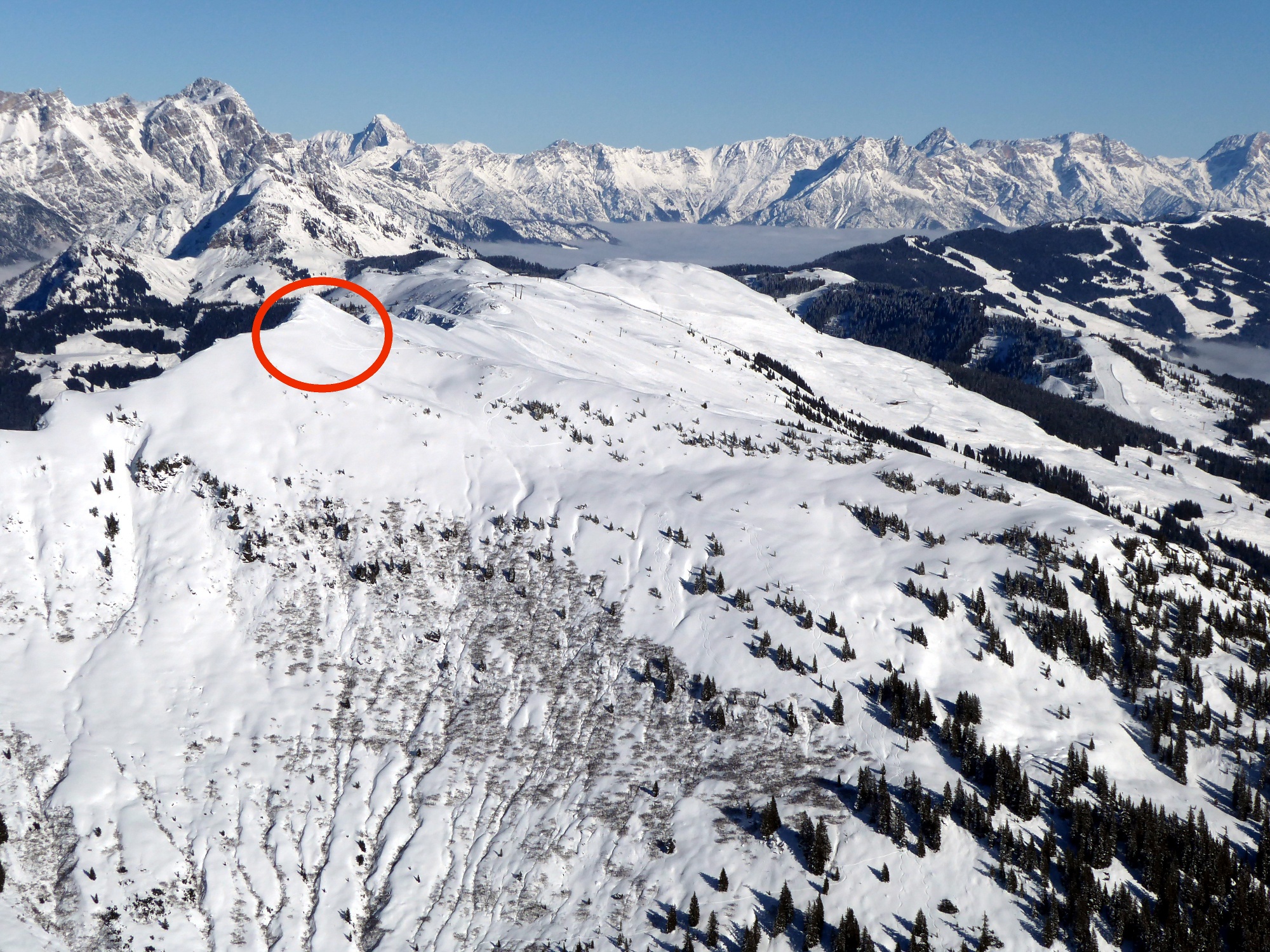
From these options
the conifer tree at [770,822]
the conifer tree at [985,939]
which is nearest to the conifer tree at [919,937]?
the conifer tree at [985,939]

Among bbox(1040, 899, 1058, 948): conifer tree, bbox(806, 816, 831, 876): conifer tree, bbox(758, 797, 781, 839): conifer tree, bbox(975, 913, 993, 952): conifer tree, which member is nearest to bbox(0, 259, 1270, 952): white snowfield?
bbox(1040, 899, 1058, 948): conifer tree

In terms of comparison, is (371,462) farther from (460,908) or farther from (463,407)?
(460,908)

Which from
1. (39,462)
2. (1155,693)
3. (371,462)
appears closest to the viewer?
(1155,693)

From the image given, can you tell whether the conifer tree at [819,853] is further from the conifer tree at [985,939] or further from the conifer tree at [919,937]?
the conifer tree at [985,939]

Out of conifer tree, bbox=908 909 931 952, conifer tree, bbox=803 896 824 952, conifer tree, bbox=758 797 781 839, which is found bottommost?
conifer tree, bbox=803 896 824 952

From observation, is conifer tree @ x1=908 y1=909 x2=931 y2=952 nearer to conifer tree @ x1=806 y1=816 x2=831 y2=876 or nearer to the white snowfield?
the white snowfield

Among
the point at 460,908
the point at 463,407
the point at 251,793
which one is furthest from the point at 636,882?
the point at 463,407
